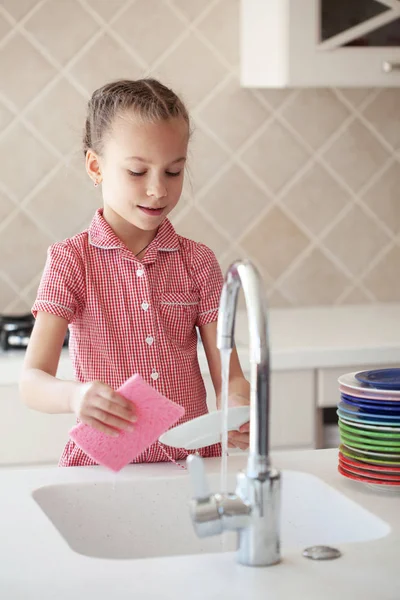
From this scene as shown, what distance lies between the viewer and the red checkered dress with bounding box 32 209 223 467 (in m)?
1.67

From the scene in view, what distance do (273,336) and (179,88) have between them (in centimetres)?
78

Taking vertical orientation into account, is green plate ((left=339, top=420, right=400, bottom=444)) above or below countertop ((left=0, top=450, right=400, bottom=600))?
above

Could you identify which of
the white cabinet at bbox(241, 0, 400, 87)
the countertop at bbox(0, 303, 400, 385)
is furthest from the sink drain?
the white cabinet at bbox(241, 0, 400, 87)

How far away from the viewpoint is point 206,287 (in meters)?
1.75

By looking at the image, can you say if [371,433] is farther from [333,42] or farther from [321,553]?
[333,42]

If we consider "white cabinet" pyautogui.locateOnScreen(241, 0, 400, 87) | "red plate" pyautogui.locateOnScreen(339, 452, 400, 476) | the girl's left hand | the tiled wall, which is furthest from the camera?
the tiled wall

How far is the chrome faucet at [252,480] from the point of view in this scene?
1.05 meters

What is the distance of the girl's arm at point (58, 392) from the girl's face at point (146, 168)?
0.21 meters

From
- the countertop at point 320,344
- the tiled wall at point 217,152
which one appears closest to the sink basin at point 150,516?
the countertop at point 320,344

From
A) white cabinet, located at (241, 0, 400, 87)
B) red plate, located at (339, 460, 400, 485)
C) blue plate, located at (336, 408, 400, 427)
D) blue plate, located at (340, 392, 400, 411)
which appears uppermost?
white cabinet, located at (241, 0, 400, 87)

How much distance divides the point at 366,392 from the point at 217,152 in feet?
5.35

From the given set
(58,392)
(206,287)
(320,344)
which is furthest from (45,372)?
(320,344)

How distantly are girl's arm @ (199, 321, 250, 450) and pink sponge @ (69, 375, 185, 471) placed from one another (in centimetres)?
19

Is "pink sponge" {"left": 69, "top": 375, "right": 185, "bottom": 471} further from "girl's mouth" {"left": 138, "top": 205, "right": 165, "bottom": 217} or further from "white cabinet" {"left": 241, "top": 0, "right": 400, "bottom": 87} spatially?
"white cabinet" {"left": 241, "top": 0, "right": 400, "bottom": 87}
